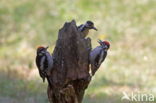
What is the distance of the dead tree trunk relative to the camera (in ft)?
25.8

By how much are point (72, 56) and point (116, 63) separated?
9.74 meters

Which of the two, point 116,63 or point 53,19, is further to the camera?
point 53,19

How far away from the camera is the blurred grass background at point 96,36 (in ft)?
48.1

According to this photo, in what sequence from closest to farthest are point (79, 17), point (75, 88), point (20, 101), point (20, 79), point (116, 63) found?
1. point (75, 88)
2. point (20, 101)
3. point (20, 79)
4. point (116, 63)
5. point (79, 17)

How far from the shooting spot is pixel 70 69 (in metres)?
7.92

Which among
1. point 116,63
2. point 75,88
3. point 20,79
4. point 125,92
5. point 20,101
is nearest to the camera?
point 75,88

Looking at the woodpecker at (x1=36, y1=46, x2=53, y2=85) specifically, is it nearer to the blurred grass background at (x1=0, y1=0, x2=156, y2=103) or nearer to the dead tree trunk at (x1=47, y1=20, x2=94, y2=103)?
the dead tree trunk at (x1=47, y1=20, x2=94, y2=103)

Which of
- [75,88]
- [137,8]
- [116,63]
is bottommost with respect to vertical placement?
[75,88]

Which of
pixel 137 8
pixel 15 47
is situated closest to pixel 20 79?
pixel 15 47

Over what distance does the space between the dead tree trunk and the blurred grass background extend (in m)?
5.34

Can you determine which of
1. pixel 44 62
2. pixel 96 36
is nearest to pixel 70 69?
pixel 44 62

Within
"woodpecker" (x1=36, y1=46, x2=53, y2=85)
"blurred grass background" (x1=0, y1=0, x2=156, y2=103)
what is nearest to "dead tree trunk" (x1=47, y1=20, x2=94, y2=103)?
"woodpecker" (x1=36, y1=46, x2=53, y2=85)

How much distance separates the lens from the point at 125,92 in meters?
13.2

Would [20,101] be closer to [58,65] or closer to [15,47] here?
[58,65]
